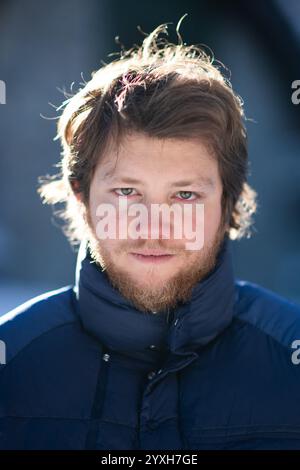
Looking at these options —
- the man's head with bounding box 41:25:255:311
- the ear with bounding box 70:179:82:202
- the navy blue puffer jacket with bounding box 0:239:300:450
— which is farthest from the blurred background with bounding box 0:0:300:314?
the navy blue puffer jacket with bounding box 0:239:300:450

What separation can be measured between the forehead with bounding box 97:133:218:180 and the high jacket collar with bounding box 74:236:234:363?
0.25m

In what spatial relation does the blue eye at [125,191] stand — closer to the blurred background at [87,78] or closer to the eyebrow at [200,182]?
the eyebrow at [200,182]

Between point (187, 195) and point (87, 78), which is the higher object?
point (87, 78)

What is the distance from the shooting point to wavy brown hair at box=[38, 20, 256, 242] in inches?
71.9

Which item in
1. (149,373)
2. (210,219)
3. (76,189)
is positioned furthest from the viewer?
(76,189)

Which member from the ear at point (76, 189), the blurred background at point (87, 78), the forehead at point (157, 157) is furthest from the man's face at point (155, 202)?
the blurred background at point (87, 78)

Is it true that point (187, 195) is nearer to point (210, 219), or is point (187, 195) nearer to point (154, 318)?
point (210, 219)

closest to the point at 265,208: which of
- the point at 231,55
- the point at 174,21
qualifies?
the point at 231,55

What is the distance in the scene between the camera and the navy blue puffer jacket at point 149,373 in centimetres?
164

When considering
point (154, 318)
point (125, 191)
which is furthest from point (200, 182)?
point (154, 318)

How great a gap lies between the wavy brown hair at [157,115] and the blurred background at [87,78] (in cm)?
177

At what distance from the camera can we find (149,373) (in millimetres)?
1762

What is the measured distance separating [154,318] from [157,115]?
0.50m

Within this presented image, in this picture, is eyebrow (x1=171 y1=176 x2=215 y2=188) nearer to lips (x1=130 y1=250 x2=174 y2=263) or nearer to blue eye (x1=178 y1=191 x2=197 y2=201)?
blue eye (x1=178 y1=191 x2=197 y2=201)
